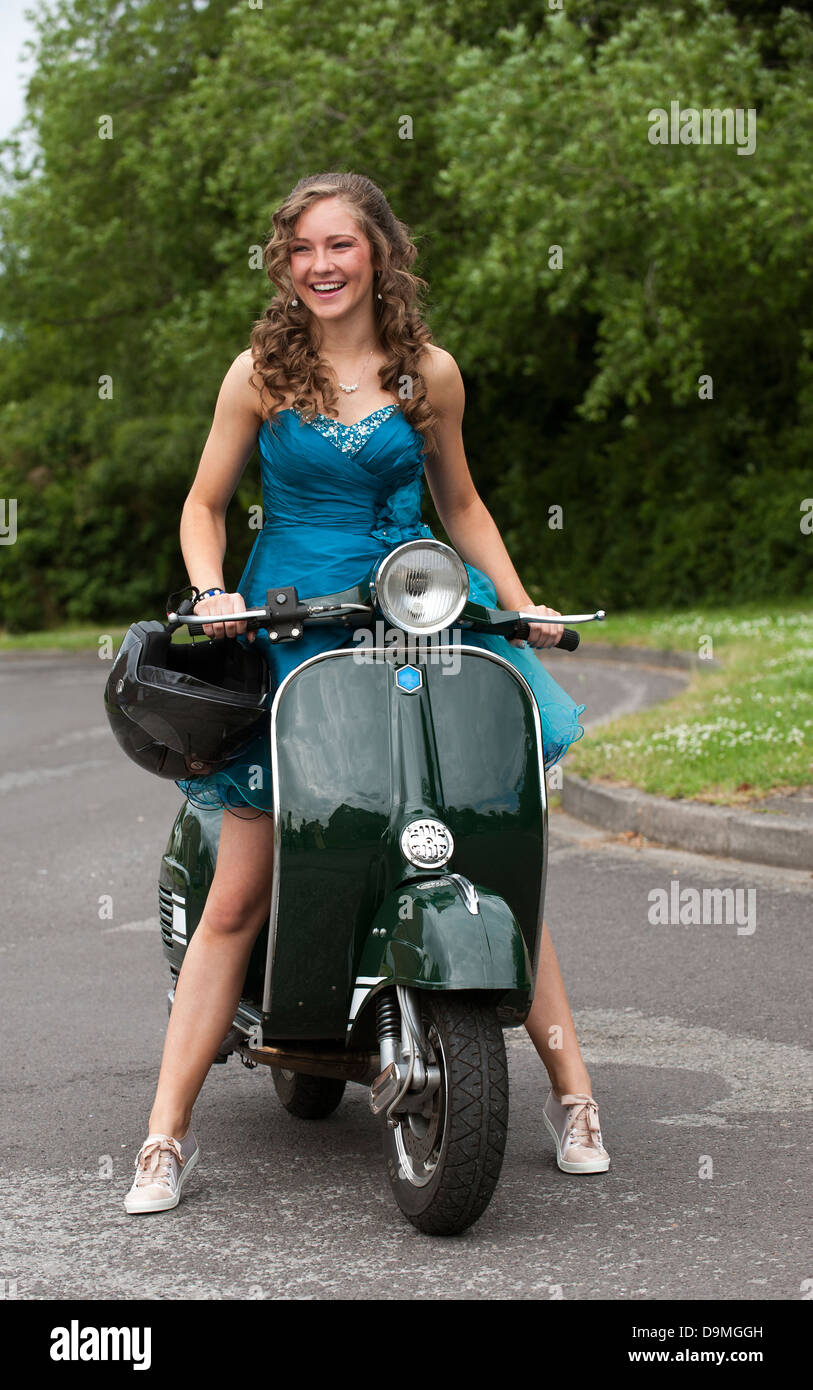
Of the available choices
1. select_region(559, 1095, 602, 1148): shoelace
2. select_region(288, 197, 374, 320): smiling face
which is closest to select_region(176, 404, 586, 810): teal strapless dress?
select_region(288, 197, 374, 320): smiling face

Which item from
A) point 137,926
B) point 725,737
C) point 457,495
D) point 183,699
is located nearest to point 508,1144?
point 183,699

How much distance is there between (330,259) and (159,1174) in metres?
1.81

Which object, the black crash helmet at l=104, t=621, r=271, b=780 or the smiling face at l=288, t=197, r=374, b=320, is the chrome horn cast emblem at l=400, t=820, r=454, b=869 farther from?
the smiling face at l=288, t=197, r=374, b=320

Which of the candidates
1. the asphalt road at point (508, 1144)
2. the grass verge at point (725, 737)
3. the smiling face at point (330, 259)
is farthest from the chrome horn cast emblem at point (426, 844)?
the grass verge at point (725, 737)

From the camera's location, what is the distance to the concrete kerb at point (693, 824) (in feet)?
21.8

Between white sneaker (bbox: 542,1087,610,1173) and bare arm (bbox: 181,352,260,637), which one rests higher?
bare arm (bbox: 181,352,260,637)

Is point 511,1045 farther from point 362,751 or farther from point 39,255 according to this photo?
point 39,255

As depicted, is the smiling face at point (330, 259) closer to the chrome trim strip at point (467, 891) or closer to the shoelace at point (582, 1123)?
the chrome trim strip at point (467, 891)

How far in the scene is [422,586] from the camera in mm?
3129

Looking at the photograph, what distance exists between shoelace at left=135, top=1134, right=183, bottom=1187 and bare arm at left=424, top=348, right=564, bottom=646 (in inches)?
50.3

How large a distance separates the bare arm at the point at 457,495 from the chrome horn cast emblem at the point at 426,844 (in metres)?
0.56

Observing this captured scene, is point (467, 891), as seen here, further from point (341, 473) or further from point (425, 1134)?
point (341, 473)

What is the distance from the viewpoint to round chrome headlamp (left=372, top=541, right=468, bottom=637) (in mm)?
3096

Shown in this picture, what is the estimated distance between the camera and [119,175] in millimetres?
27984
